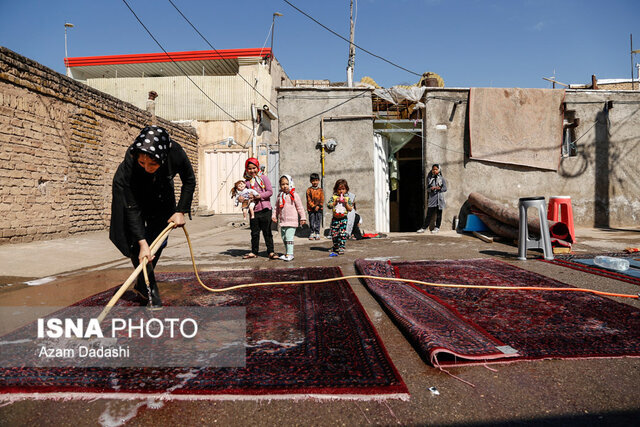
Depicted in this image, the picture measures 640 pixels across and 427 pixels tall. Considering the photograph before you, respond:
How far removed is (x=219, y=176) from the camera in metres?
17.2

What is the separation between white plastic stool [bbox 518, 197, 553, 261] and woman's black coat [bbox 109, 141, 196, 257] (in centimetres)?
490

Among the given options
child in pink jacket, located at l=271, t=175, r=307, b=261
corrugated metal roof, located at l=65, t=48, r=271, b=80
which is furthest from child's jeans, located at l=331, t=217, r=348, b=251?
corrugated metal roof, located at l=65, t=48, r=271, b=80

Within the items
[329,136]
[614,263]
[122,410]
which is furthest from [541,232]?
[329,136]

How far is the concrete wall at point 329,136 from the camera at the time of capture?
32.6 ft

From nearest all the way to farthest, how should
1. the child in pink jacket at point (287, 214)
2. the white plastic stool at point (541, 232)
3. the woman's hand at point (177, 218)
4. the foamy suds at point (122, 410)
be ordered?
the foamy suds at point (122, 410) → the woman's hand at point (177, 218) → the white plastic stool at point (541, 232) → the child in pink jacket at point (287, 214)

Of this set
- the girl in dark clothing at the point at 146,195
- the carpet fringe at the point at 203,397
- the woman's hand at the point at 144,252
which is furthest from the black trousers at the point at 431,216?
the carpet fringe at the point at 203,397

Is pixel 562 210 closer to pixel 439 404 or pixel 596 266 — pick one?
pixel 596 266

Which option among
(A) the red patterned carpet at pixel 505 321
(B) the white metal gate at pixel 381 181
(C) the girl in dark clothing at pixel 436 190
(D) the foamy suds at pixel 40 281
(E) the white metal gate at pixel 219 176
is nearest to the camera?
(A) the red patterned carpet at pixel 505 321

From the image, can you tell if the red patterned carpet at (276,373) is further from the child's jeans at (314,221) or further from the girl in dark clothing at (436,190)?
the girl in dark clothing at (436,190)

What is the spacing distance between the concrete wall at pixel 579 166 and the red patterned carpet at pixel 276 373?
823cm

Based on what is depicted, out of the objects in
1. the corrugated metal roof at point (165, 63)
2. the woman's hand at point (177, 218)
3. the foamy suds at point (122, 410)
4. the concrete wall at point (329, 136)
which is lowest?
the foamy suds at point (122, 410)

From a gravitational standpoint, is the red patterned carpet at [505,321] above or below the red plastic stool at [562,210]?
below

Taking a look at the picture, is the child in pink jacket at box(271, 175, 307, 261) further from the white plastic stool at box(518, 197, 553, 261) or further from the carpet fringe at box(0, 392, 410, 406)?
the carpet fringe at box(0, 392, 410, 406)

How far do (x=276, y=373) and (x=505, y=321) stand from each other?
6.08ft
